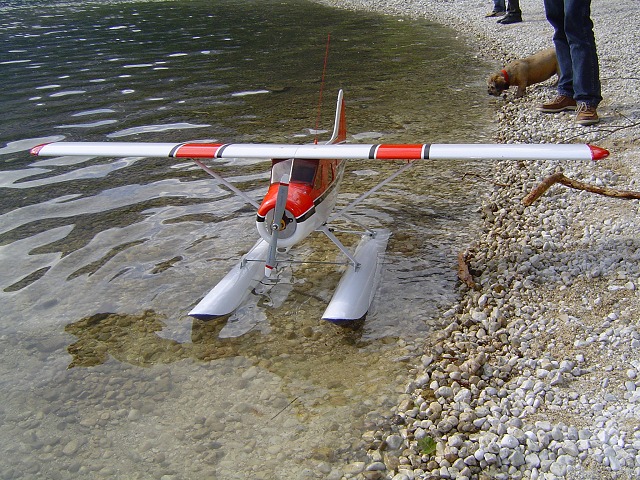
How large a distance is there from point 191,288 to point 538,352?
3.94 meters

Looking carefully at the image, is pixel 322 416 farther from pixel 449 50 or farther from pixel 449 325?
pixel 449 50

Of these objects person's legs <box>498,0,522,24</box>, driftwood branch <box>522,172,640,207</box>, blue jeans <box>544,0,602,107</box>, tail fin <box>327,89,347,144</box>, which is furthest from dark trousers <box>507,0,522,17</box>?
driftwood branch <box>522,172,640,207</box>

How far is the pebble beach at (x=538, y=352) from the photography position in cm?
402

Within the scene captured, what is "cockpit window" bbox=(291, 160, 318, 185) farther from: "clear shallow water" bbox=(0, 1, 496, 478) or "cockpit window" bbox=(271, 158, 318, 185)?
"clear shallow water" bbox=(0, 1, 496, 478)

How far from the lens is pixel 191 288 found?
22.3 feet

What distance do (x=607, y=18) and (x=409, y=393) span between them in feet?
63.5

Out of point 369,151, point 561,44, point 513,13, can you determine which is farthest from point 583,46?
point 513,13

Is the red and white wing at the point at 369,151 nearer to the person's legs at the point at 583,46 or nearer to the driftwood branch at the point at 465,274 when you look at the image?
the driftwood branch at the point at 465,274

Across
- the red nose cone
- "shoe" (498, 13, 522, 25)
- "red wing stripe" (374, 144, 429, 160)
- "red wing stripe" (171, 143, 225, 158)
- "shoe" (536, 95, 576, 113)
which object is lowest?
"shoe" (536, 95, 576, 113)

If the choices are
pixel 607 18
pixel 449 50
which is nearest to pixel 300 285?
pixel 449 50

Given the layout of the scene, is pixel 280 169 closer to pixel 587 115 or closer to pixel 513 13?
pixel 587 115

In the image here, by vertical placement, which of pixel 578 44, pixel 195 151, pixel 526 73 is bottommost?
pixel 526 73

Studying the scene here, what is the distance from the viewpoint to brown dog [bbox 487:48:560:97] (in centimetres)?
1291

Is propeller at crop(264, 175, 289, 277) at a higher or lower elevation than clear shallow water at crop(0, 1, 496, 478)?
higher
